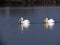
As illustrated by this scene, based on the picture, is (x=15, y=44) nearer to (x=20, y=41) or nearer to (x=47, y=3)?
(x=20, y=41)

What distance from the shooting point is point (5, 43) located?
8.23ft

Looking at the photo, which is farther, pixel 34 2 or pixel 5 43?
pixel 34 2

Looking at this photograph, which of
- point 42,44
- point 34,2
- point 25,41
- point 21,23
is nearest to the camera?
point 42,44

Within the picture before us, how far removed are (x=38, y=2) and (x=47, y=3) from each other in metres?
0.61

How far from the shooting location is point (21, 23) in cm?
450

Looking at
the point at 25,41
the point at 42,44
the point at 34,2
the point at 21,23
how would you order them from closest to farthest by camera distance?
the point at 42,44 < the point at 25,41 < the point at 21,23 < the point at 34,2

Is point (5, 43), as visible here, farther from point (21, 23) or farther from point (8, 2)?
point (8, 2)

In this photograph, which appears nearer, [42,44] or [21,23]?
[42,44]

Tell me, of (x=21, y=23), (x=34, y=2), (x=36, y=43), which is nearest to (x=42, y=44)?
(x=36, y=43)

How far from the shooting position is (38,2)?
14945 mm

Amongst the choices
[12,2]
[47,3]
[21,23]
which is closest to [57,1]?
[47,3]

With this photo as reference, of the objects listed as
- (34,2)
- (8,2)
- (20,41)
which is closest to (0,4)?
(8,2)

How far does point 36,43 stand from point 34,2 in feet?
40.7

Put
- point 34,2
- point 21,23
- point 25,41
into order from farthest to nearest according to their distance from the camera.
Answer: point 34,2
point 21,23
point 25,41
